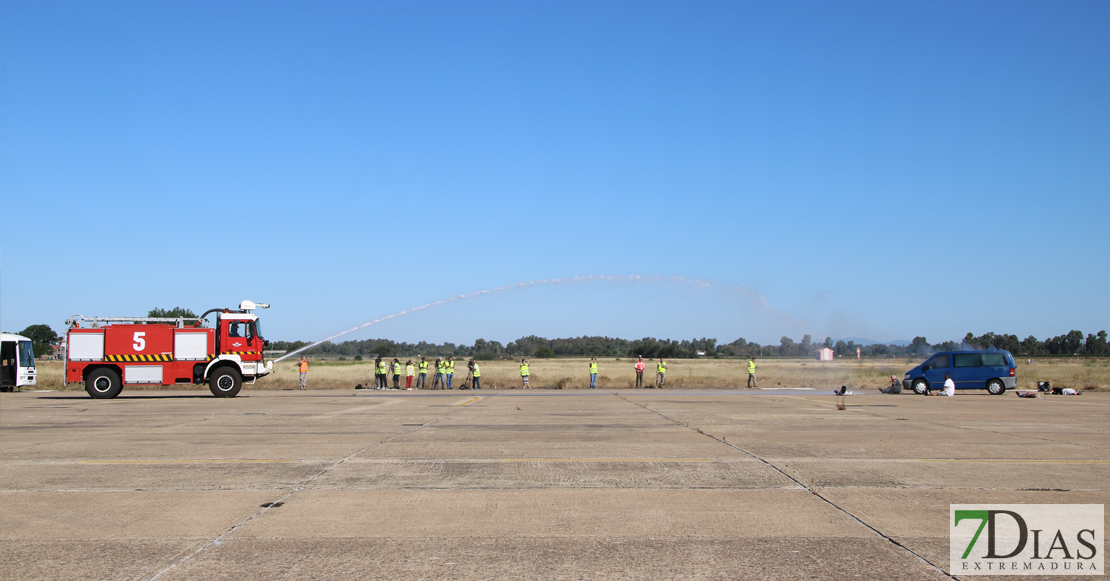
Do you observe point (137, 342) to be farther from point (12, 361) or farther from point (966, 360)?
point (966, 360)

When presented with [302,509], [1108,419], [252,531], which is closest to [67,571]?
[252,531]

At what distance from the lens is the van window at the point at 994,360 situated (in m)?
31.6

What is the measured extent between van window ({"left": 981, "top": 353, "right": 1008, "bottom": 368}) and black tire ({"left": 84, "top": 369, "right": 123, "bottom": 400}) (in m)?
34.6

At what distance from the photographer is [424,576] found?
222 inches

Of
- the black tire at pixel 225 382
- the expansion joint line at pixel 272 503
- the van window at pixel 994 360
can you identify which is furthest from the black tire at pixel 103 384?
the van window at pixel 994 360

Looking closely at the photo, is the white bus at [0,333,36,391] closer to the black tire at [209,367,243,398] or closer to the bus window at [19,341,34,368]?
the bus window at [19,341,34,368]

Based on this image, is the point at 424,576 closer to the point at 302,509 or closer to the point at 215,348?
the point at 302,509

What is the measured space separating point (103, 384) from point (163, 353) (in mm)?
2372

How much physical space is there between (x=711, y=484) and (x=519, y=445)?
15.1 ft

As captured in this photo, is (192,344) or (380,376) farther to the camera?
(380,376)

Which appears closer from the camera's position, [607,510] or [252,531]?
[252,531]

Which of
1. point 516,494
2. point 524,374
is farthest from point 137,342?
point 516,494

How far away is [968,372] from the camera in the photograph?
3191 centimetres

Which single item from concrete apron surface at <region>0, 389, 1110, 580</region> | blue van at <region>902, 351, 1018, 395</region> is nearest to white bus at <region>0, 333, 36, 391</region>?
concrete apron surface at <region>0, 389, 1110, 580</region>
